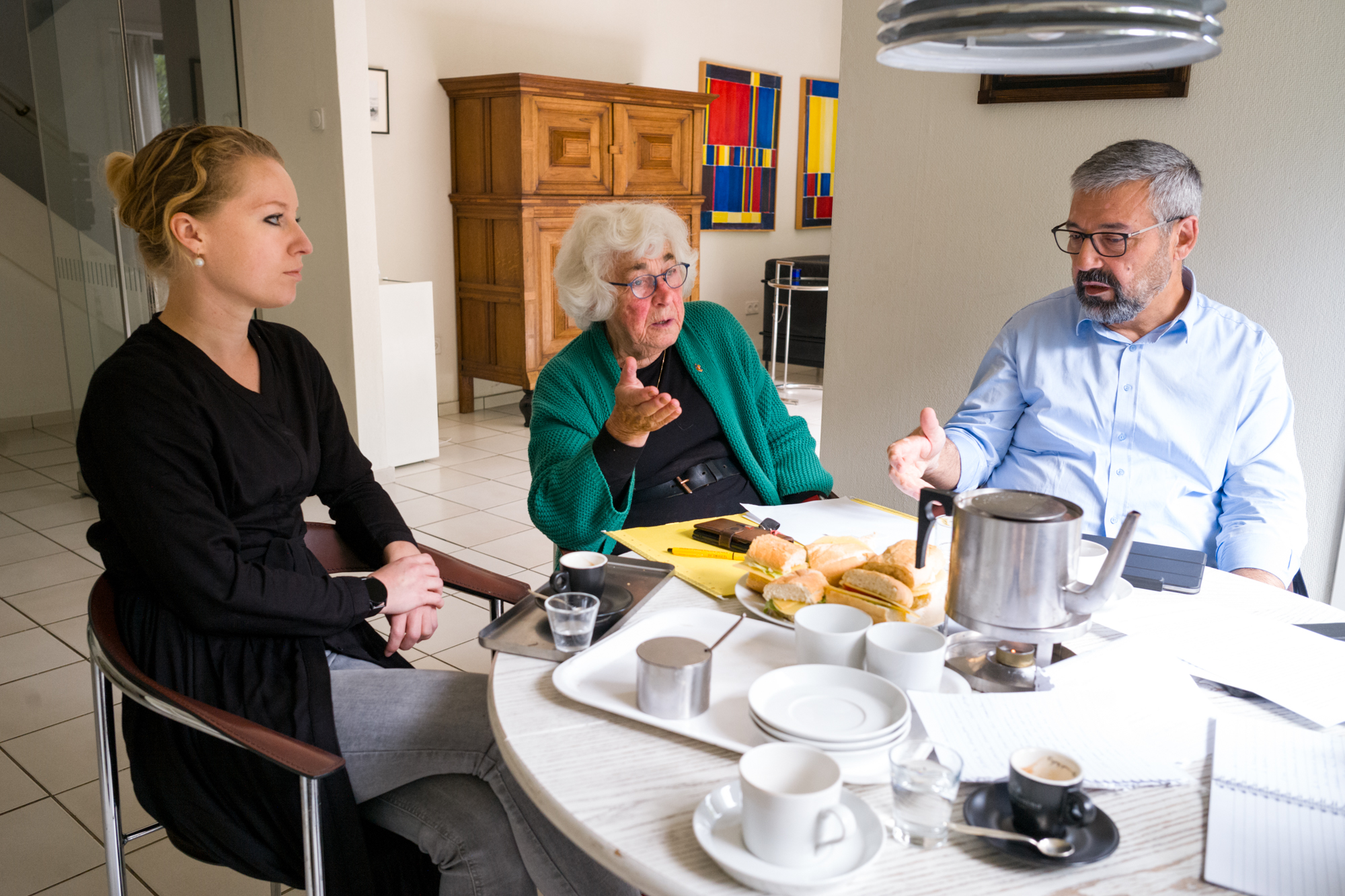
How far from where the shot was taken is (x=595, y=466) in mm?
1948

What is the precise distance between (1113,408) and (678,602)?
111 centimetres

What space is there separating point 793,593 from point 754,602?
78 millimetres

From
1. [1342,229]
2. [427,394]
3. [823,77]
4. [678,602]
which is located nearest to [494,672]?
[678,602]

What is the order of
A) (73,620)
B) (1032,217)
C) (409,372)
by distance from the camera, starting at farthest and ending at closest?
(409,372)
(73,620)
(1032,217)

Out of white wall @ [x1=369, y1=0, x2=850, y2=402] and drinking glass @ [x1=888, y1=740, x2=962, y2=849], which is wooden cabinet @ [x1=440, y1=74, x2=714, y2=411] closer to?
white wall @ [x1=369, y1=0, x2=850, y2=402]

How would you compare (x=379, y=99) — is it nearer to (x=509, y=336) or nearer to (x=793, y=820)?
(x=509, y=336)

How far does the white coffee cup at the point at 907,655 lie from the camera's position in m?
1.13

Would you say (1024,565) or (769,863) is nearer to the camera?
(769,863)

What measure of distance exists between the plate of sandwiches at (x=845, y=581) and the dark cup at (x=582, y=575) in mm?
206

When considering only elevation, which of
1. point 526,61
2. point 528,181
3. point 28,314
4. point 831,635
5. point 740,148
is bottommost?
point 28,314

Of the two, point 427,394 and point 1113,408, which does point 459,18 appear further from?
point 1113,408

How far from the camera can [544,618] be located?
1.39 meters

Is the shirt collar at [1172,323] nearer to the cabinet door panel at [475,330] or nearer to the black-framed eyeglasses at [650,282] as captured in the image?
the black-framed eyeglasses at [650,282]

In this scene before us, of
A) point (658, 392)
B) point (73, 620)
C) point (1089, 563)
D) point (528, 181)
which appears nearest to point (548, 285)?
point (528, 181)
